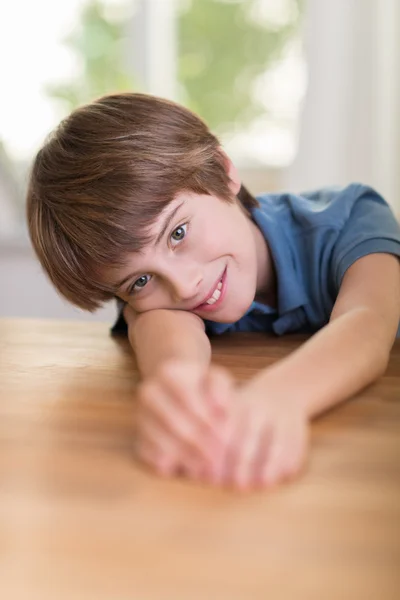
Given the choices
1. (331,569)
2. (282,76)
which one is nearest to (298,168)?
(282,76)

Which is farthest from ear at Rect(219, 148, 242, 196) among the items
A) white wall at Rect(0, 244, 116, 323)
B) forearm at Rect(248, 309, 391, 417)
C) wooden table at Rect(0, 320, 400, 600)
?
white wall at Rect(0, 244, 116, 323)

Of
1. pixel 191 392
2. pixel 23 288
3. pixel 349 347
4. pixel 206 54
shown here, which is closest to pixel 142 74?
pixel 206 54

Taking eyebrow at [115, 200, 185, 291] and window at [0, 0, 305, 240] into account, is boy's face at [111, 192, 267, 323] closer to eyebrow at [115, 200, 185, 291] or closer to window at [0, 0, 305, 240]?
eyebrow at [115, 200, 185, 291]

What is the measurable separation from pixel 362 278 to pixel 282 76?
6.79ft

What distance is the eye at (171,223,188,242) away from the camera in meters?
1.01

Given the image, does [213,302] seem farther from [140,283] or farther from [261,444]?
[261,444]

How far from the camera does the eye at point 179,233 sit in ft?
3.31

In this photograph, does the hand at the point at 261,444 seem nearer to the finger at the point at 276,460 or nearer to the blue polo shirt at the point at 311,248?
the finger at the point at 276,460

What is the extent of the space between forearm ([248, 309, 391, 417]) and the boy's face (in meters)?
0.27

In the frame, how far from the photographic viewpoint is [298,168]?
2.48m

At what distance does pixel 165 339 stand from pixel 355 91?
1672mm

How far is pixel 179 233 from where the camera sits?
101 cm

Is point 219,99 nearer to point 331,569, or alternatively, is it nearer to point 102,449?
point 102,449

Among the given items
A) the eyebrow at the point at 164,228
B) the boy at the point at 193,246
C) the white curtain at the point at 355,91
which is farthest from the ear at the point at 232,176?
the white curtain at the point at 355,91
